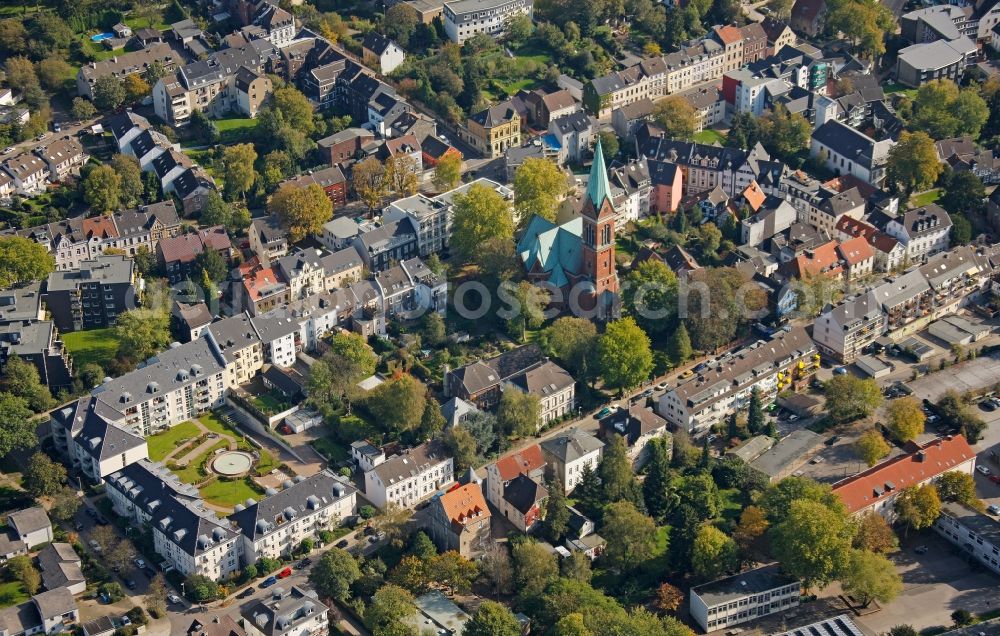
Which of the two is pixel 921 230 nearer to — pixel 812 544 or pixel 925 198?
pixel 925 198

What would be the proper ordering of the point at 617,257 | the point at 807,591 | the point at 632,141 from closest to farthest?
the point at 807,591 < the point at 617,257 < the point at 632,141

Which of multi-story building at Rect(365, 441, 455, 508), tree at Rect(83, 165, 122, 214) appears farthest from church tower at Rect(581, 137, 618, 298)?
tree at Rect(83, 165, 122, 214)

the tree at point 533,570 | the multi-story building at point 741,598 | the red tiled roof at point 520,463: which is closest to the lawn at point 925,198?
the red tiled roof at point 520,463

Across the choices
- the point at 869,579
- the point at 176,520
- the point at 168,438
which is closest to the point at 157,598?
the point at 176,520

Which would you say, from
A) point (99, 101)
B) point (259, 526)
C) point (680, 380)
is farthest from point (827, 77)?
point (259, 526)

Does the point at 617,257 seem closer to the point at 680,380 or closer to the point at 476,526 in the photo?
the point at 680,380

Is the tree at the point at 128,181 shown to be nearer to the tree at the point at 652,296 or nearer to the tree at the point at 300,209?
the tree at the point at 300,209

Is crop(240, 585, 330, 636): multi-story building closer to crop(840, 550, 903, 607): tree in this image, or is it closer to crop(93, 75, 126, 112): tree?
crop(840, 550, 903, 607): tree
